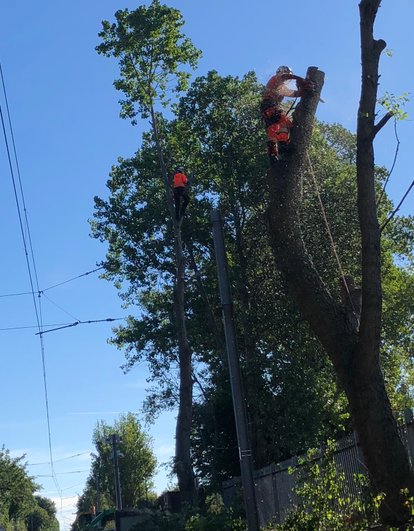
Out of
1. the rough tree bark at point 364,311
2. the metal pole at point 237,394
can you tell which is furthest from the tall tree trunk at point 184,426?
the rough tree bark at point 364,311

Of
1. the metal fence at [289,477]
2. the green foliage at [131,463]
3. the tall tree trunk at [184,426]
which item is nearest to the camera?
the metal fence at [289,477]

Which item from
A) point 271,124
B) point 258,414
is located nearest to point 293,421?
point 258,414

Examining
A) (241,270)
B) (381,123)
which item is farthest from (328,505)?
(241,270)

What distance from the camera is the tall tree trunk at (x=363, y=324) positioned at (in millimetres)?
8992

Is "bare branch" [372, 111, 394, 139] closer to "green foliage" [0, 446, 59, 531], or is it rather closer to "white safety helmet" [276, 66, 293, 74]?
"white safety helmet" [276, 66, 293, 74]

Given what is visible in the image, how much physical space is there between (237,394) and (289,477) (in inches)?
182

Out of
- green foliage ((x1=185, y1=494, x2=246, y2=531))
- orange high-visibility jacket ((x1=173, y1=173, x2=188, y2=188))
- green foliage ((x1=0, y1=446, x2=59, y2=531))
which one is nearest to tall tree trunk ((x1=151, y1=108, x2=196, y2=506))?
orange high-visibility jacket ((x1=173, y1=173, x2=188, y2=188))

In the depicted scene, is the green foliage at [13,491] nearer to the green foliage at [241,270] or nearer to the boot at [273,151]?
the green foliage at [241,270]

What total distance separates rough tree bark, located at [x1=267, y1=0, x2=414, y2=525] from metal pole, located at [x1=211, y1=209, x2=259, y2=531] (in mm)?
1998

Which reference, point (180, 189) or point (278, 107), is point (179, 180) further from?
point (278, 107)

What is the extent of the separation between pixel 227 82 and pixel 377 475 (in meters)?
23.1

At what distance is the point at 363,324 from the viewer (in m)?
9.29

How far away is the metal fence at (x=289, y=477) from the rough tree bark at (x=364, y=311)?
56 centimetres

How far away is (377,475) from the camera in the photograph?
9.06 m
